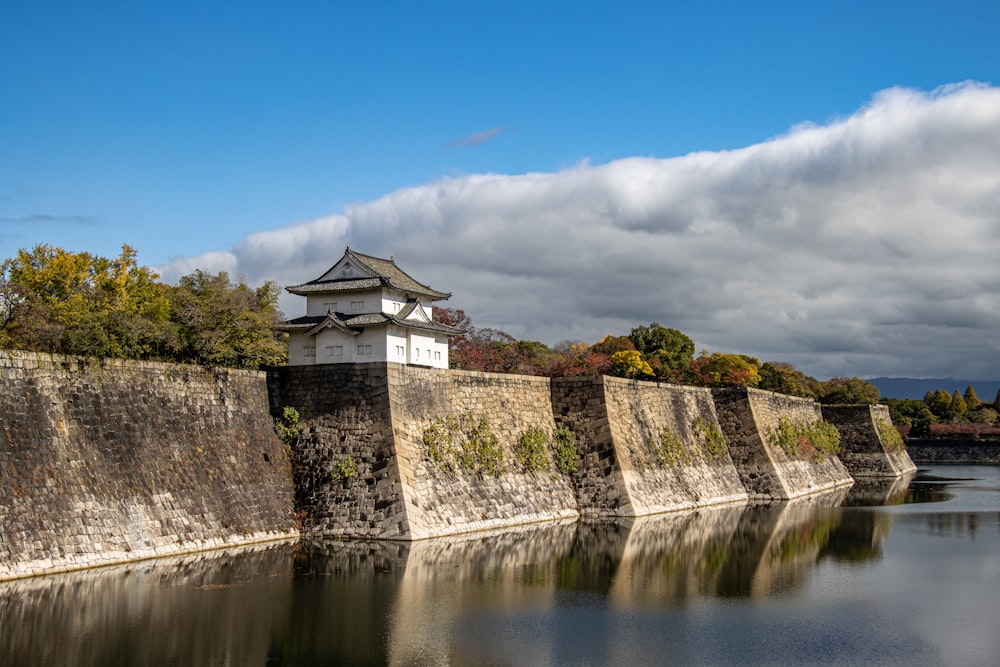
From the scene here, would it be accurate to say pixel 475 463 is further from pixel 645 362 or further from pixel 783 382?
pixel 783 382

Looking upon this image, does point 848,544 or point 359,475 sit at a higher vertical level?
point 359,475

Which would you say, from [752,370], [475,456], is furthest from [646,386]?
[752,370]

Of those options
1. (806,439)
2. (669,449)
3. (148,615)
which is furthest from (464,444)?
(806,439)

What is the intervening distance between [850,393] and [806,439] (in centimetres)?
3194

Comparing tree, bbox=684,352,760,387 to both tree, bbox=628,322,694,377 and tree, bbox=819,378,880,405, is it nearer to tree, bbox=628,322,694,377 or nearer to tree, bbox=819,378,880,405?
tree, bbox=628,322,694,377

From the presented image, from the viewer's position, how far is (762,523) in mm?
30125

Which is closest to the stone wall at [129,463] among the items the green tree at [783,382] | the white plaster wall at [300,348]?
the white plaster wall at [300,348]

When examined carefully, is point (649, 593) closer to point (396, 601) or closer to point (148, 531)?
point (396, 601)

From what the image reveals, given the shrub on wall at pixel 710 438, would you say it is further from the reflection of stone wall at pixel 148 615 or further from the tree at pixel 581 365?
the reflection of stone wall at pixel 148 615

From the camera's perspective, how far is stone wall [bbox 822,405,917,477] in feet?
184

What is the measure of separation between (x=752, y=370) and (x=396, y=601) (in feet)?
186

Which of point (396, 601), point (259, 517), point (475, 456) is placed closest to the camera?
point (396, 601)

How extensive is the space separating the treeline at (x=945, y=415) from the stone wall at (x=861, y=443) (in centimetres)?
3319

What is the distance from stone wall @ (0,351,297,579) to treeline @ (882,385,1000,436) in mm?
77370
